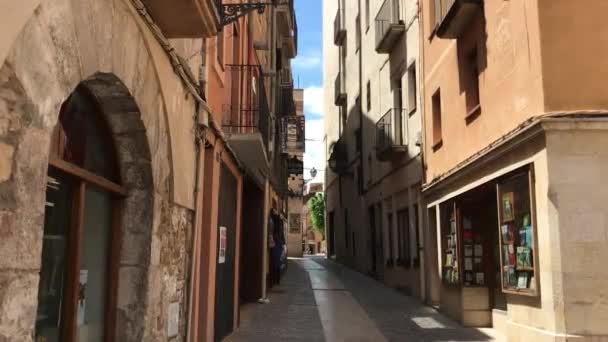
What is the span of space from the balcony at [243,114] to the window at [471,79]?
3.90m

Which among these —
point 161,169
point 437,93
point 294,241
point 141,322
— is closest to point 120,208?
point 161,169

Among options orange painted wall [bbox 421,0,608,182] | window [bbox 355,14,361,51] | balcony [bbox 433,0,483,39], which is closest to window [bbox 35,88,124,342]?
orange painted wall [bbox 421,0,608,182]

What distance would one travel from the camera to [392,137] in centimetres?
1767

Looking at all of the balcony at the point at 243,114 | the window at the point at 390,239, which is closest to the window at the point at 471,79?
the balcony at the point at 243,114

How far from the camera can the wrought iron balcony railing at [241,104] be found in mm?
10000

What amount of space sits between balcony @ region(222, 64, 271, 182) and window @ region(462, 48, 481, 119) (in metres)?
3.90

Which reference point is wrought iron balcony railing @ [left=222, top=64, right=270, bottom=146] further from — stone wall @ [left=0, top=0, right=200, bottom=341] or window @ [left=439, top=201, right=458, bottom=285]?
window @ [left=439, top=201, right=458, bottom=285]

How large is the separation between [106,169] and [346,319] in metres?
7.61

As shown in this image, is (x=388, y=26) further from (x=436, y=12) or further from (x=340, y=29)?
(x=340, y=29)

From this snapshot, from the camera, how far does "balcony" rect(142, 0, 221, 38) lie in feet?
16.5

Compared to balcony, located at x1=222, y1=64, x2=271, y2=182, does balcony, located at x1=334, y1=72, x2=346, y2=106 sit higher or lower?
higher

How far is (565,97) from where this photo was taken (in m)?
7.87

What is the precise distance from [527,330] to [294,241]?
120 ft

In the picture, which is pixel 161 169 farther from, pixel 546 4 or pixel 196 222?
pixel 546 4
